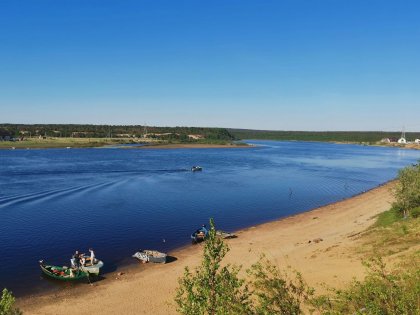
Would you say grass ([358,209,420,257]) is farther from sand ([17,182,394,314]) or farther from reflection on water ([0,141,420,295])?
reflection on water ([0,141,420,295])

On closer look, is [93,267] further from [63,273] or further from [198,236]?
[198,236]

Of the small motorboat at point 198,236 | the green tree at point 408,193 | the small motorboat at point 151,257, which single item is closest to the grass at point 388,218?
the green tree at point 408,193

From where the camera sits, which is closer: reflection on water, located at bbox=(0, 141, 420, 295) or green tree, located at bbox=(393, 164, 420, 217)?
reflection on water, located at bbox=(0, 141, 420, 295)

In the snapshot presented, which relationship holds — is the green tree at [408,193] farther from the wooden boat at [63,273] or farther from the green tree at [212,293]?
the green tree at [212,293]

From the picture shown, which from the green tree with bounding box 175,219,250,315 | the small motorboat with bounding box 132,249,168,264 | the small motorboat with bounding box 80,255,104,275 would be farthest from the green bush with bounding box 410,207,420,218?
the green tree with bounding box 175,219,250,315

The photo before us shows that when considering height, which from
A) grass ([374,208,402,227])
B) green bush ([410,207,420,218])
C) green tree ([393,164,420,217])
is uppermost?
green tree ([393,164,420,217])

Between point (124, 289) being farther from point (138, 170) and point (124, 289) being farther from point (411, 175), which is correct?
point (138, 170)
